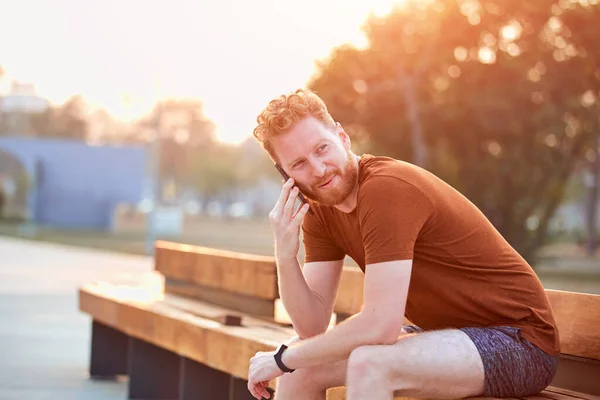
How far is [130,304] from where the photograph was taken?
6.31 meters

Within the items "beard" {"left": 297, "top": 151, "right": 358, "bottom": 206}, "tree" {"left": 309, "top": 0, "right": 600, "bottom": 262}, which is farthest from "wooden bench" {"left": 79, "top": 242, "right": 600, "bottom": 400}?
"tree" {"left": 309, "top": 0, "right": 600, "bottom": 262}

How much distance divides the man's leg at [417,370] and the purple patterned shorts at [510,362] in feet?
0.14

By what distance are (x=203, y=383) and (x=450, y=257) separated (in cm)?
255

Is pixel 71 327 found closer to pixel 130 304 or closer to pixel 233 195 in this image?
pixel 130 304

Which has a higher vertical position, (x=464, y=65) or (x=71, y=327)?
(x=464, y=65)

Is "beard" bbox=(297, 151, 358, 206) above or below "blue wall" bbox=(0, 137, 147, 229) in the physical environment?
below

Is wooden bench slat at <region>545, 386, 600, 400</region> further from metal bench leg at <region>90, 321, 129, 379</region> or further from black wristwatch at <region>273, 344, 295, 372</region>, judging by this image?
metal bench leg at <region>90, 321, 129, 379</region>

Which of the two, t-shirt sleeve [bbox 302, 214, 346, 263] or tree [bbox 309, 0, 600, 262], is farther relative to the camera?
tree [bbox 309, 0, 600, 262]

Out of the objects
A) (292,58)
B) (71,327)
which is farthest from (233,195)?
(71,327)

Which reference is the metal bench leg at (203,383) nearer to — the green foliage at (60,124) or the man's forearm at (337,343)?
the man's forearm at (337,343)

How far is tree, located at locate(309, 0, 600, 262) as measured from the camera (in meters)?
26.9

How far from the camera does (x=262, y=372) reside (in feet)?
12.1

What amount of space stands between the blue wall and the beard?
180 feet

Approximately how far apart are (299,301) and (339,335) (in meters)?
0.54
